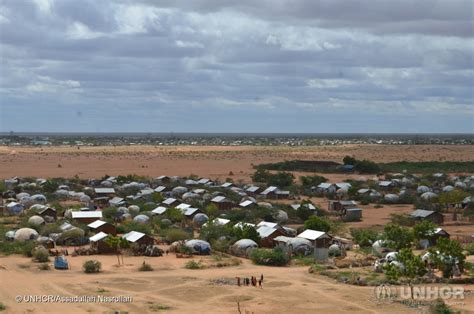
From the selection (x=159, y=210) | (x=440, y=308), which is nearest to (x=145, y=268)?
(x=440, y=308)

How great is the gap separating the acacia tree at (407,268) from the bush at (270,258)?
8.26 metres

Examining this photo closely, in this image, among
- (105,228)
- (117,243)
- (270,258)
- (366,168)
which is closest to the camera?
(270,258)

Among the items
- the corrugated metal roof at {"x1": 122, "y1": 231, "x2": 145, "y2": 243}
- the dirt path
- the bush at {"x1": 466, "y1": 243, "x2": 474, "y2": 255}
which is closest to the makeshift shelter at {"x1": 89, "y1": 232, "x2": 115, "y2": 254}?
the corrugated metal roof at {"x1": 122, "y1": 231, "x2": 145, "y2": 243}

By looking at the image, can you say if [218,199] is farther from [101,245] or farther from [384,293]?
[384,293]

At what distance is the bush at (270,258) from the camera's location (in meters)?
→ 35.0

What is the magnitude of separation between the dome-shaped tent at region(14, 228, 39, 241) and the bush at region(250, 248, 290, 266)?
13114 millimetres

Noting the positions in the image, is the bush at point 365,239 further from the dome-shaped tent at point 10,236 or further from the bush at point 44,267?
the dome-shaped tent at point 10,236

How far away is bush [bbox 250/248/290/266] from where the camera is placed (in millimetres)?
35031

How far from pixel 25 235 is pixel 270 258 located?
14.4 metres

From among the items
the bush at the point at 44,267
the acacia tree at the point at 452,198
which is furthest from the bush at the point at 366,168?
the bush at the point at 44,267

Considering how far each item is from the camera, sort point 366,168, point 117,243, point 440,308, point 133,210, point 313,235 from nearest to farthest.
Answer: point 440,308 < point 117,243 < point 313,235 < point 133,210 < point 366,168

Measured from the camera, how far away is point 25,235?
1587 inches

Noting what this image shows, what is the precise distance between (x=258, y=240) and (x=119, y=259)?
25.8ft

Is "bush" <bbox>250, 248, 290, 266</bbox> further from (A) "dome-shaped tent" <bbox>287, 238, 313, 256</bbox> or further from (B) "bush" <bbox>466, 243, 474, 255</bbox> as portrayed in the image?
(B) "bush" <bbox>466, 243, 474, 255</bbox>
